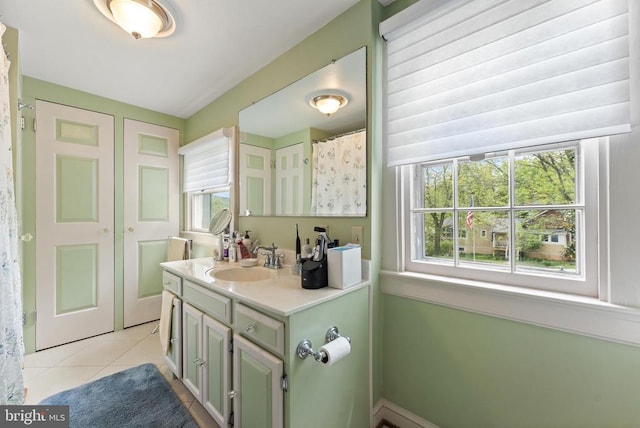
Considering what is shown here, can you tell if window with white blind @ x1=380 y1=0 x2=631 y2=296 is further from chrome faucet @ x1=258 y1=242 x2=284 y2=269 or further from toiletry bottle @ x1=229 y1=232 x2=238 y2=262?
toiletry bottle @ x1=229 y1=232 x2=238 y2=262

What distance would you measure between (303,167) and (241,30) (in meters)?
0.91

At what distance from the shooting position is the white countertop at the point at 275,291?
1044mm

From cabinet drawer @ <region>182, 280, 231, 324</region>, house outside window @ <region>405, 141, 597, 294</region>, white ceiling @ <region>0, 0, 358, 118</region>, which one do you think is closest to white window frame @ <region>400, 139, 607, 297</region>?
house outside window @ <region>405, 141, 597, 294</region>

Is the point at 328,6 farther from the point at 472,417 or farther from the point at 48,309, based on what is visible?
the point at 48,309

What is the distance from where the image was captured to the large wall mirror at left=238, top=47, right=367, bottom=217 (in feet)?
4.74

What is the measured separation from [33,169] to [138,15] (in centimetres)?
175

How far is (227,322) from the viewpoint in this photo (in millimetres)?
1271

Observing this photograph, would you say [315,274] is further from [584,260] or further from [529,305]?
[584,260]

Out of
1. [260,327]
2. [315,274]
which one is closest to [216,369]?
[260,327]

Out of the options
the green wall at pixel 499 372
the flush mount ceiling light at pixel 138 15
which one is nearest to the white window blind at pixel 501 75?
the green wall at pixel 499 372

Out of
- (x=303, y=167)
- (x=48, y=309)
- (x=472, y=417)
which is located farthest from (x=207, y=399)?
(x=48, y=309)

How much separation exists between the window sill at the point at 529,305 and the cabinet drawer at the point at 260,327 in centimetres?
68

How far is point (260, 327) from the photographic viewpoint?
110cm

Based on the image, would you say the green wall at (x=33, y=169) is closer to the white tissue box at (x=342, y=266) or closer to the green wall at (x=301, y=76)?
the green wall at (x=301, y=76)
